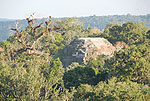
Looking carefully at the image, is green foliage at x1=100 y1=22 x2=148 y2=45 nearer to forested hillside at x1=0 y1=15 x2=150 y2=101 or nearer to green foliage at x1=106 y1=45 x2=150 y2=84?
forested hillside at x1=0 y1=15 x2=150 y2=101

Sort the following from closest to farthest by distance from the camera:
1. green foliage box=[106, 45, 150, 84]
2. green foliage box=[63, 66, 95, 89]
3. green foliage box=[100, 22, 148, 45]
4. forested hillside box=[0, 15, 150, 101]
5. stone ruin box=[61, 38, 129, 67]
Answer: forested hillside box=[0, 15, 150, 101] → green foliage box=[106, 45, 150, 84] → green foliage box=[63, 66, 95, 89] → stone ruin box=[61, 38, 129, 67] → green foliage box=[100, 22, 148, 45]

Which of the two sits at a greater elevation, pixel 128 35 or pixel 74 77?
pixel 128 35

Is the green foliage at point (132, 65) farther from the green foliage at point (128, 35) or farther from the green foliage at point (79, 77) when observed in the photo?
the green foliage at point (128, 35)

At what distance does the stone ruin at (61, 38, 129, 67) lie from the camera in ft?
149

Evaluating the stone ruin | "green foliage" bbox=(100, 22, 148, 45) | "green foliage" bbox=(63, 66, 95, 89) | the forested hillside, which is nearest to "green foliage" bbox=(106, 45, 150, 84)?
the forested hillside

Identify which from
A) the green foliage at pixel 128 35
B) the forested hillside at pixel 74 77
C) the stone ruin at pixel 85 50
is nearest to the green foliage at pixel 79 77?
the forested hillside at pixel 74 77

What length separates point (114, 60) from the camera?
86.3ft

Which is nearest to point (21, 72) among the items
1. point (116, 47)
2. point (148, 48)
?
point (148, 48)

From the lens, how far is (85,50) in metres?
45.6

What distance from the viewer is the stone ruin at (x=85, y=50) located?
45.4 m

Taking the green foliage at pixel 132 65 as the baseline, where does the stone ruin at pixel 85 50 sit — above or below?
below

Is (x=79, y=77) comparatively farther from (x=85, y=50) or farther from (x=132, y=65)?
(x=85, y=50)

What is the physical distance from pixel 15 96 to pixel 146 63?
45.6 ft

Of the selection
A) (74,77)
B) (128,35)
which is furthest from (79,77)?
(128,35)
